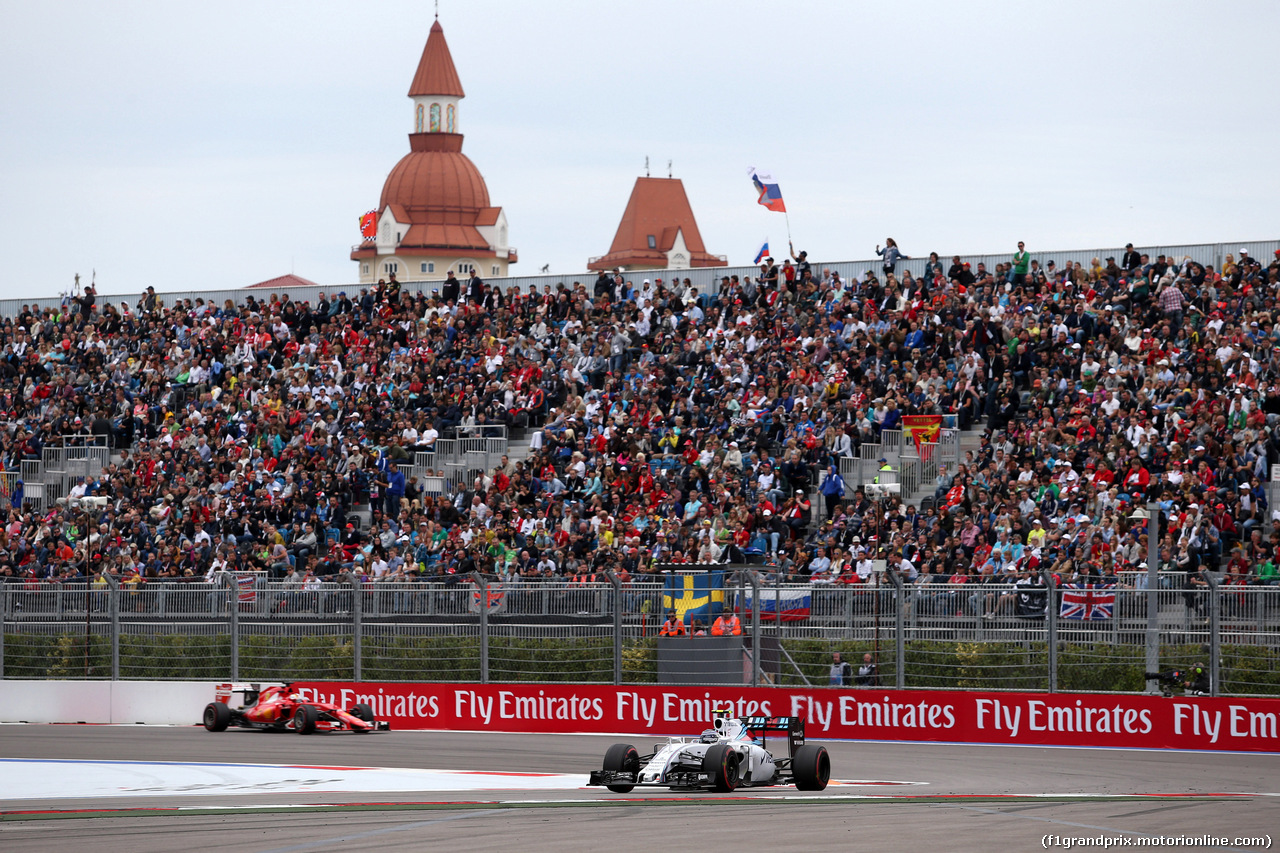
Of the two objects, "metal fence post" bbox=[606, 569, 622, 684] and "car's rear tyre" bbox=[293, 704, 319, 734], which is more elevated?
"metal fence post" bbox=[606, 569, 622, 684]

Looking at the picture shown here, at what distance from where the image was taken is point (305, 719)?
21453 millimetres

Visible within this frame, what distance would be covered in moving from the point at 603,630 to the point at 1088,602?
20.2 feet

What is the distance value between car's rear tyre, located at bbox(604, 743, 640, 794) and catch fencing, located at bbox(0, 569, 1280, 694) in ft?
21.9

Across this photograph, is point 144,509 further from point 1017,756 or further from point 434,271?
point 434,271

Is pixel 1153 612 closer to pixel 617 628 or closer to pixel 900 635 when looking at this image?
pixel 900 635

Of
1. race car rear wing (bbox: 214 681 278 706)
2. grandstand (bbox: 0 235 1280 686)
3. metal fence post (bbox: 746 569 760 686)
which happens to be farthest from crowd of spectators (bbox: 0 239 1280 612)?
race car rear wing (bbox: 214 681 278 706)

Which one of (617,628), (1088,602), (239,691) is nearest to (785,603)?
(617,628)

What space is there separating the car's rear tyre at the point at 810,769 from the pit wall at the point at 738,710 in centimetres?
560

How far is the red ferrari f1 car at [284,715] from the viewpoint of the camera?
21.5 m

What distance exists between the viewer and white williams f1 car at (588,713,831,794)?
46.3 feet

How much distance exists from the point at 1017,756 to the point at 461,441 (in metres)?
16.8

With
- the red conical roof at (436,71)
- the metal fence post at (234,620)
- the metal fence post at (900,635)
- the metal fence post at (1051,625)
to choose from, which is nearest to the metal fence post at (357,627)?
the metal fence post at (234,620)

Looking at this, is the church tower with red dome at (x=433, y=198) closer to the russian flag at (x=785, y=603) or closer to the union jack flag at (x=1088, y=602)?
the russian flag at (x=785, y=603)

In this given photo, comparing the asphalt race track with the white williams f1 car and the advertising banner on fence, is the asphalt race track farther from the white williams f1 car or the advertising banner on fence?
the advertising banner on fence
